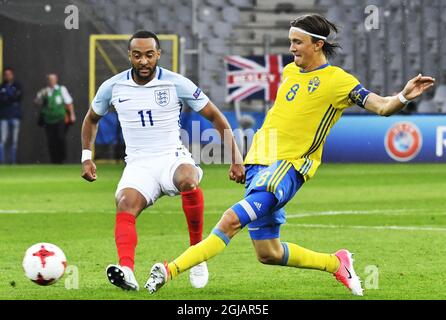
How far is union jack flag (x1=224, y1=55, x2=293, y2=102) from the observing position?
25141 mm

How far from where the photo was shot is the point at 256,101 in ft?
89.5

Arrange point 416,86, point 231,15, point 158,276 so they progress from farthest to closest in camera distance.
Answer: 1. point 231,15
2. point 158,276
3. point 416,86

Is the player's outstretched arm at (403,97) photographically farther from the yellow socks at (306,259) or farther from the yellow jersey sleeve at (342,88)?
the yellow socks at (306,259)

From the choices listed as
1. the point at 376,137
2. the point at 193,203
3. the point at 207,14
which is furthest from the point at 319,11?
the point at 193,203

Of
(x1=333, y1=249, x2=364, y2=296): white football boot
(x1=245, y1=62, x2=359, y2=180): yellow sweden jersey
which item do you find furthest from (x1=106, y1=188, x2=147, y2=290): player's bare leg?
(x1=333, y1=249, x2=364, y2=296): white football boot

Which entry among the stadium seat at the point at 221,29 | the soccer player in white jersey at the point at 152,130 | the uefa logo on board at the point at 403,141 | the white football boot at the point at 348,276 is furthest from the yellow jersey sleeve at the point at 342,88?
the stadium seat at the point at 221,29

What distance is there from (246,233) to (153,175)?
4161 mm

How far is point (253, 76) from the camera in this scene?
82.9 ft

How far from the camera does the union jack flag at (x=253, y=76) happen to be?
2514cm

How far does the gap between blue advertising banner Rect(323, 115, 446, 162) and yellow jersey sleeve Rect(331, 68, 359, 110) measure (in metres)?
16.3

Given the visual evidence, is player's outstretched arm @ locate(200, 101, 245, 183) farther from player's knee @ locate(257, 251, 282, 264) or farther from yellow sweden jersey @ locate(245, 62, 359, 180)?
player's knee @ locate(257, 251, 282, 264)

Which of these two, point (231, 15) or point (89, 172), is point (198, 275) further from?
point (231, 15)

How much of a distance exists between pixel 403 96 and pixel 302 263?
150 cm
